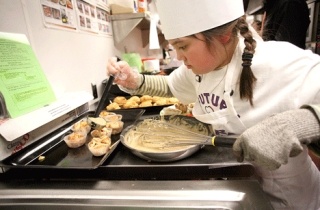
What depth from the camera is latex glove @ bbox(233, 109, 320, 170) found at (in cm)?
42

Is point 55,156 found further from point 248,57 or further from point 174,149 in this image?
point 248,57

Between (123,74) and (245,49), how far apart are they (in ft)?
1.73

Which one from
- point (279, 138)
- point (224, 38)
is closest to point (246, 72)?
point (224, 38)

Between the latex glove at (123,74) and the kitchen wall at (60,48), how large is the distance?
0.22m

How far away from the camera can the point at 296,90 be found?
0.60 m

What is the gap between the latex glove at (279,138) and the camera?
0.42 metres

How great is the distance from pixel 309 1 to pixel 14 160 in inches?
167

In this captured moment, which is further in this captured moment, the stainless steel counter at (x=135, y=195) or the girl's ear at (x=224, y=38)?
the girl's ear at (x=224, y=38)

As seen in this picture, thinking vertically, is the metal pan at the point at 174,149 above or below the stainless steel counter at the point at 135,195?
above

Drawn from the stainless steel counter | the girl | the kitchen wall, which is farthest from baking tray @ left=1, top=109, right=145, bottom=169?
the girl

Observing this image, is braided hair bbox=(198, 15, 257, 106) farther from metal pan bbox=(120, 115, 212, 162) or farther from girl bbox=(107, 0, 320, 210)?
metal pan bbox=(120, 115, 212, 162)

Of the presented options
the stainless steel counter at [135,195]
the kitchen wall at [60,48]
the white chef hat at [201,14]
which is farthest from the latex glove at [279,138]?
the kitchen wall at [60,48]

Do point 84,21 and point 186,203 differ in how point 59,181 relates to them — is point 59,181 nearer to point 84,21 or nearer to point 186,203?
point 186,203

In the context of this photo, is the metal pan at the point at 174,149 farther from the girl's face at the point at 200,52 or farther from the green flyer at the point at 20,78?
the green flyer at the point at 20,78
